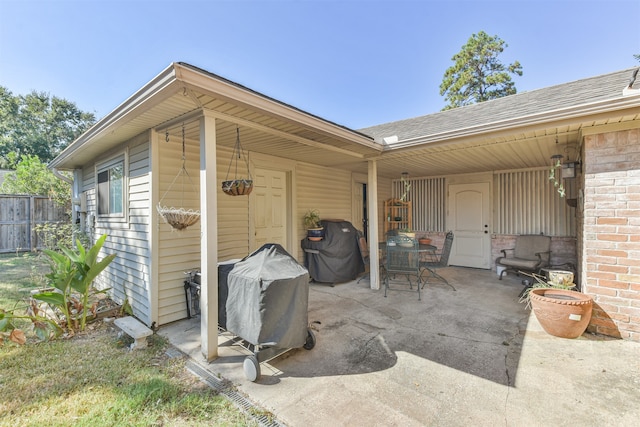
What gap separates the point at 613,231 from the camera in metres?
2.86

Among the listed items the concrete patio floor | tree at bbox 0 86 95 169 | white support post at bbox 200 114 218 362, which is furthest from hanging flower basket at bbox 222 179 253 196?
tree at bbox 0 86 95 169

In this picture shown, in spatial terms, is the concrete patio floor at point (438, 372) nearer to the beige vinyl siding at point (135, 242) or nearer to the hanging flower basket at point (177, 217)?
the beige vinyl siding at point (135, 242)

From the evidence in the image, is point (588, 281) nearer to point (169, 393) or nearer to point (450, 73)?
point (169, 393)

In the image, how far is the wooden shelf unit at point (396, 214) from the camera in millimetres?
7348

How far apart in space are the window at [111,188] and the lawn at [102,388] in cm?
189

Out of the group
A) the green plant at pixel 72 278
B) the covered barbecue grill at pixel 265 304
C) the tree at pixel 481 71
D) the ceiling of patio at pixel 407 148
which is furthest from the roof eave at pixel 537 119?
the tree at pixel 481 71

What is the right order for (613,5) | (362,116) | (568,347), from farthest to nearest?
1. (362,116)
2. (613,5)
3. (568,347)

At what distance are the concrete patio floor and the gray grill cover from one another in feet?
1.08

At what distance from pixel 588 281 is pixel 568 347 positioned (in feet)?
2.75

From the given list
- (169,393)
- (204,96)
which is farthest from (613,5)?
(169,393)

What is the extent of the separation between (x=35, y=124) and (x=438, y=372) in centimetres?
2712

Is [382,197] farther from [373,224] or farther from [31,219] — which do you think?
[31,219]

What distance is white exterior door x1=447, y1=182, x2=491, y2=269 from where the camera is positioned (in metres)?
6.43

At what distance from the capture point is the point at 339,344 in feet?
9.25
